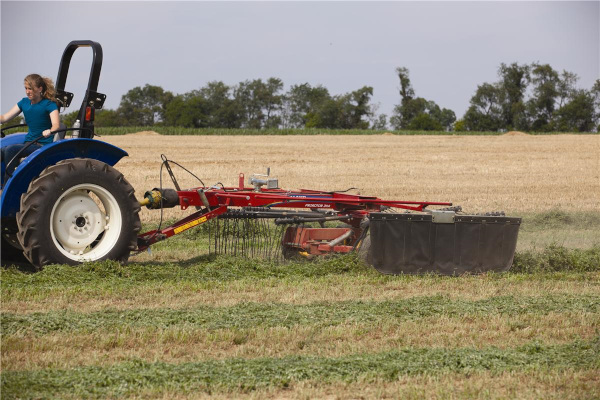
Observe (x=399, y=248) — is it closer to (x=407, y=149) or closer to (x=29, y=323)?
(x=29, y=323)

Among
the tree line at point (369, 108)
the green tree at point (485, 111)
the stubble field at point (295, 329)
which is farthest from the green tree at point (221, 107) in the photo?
the stubble field at point (295, 329)

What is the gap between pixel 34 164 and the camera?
7348mm

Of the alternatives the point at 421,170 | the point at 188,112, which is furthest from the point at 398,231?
the point at 188,112

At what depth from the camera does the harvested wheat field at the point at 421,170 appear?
1595 centimetres

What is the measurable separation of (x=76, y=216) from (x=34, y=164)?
0.61m

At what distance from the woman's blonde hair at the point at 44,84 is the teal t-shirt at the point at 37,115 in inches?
2.2

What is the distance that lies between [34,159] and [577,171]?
56.5 feet

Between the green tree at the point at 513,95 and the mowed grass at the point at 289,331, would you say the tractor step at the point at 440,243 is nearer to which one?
the mowed grass at the point at 289,331

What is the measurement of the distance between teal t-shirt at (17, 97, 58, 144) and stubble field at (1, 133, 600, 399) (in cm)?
135

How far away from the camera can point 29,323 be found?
5.70m

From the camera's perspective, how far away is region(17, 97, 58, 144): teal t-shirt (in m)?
7.48

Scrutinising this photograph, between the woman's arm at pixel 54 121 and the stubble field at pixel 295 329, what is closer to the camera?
the stubble field at pixel 295 329

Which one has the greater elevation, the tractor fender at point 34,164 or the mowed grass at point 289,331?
the tractor fender at point 34,164

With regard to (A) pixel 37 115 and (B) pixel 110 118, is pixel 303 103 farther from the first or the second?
(A) pixel 37 115
